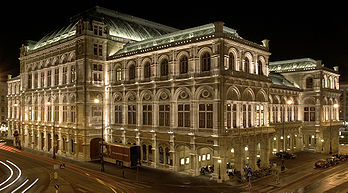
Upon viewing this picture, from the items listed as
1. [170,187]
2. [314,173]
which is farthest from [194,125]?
[314,173]

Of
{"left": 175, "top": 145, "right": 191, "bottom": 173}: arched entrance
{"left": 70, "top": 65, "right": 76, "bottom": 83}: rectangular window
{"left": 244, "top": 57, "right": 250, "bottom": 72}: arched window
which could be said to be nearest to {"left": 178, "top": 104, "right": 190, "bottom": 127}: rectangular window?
{"left": 175, "top": 145, "right": 191, "bottom": 173}: arched entrance

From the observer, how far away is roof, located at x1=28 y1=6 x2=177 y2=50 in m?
61.6

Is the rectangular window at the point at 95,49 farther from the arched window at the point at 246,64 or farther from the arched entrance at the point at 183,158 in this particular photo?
the arched window at the point at 246,64

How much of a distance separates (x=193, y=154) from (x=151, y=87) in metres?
13.5

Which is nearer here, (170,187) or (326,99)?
(170,187)

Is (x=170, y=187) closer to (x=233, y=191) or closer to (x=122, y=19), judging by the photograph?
(x=233, y=191)

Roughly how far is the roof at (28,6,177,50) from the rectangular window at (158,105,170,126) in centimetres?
2153

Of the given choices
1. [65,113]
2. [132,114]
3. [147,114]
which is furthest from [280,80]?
[65,113]

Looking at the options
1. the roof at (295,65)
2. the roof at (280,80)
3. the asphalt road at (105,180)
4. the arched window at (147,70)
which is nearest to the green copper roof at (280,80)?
the roof at (280,80)

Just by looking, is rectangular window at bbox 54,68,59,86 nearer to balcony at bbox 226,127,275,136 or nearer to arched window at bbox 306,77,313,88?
balcony at bbox 226,127,275,136

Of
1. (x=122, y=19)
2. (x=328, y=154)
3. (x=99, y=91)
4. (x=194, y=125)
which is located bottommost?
(x=328, y=154)

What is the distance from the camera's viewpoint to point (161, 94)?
1898 inches

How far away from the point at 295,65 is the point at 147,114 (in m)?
42.9

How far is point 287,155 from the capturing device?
58.0m
